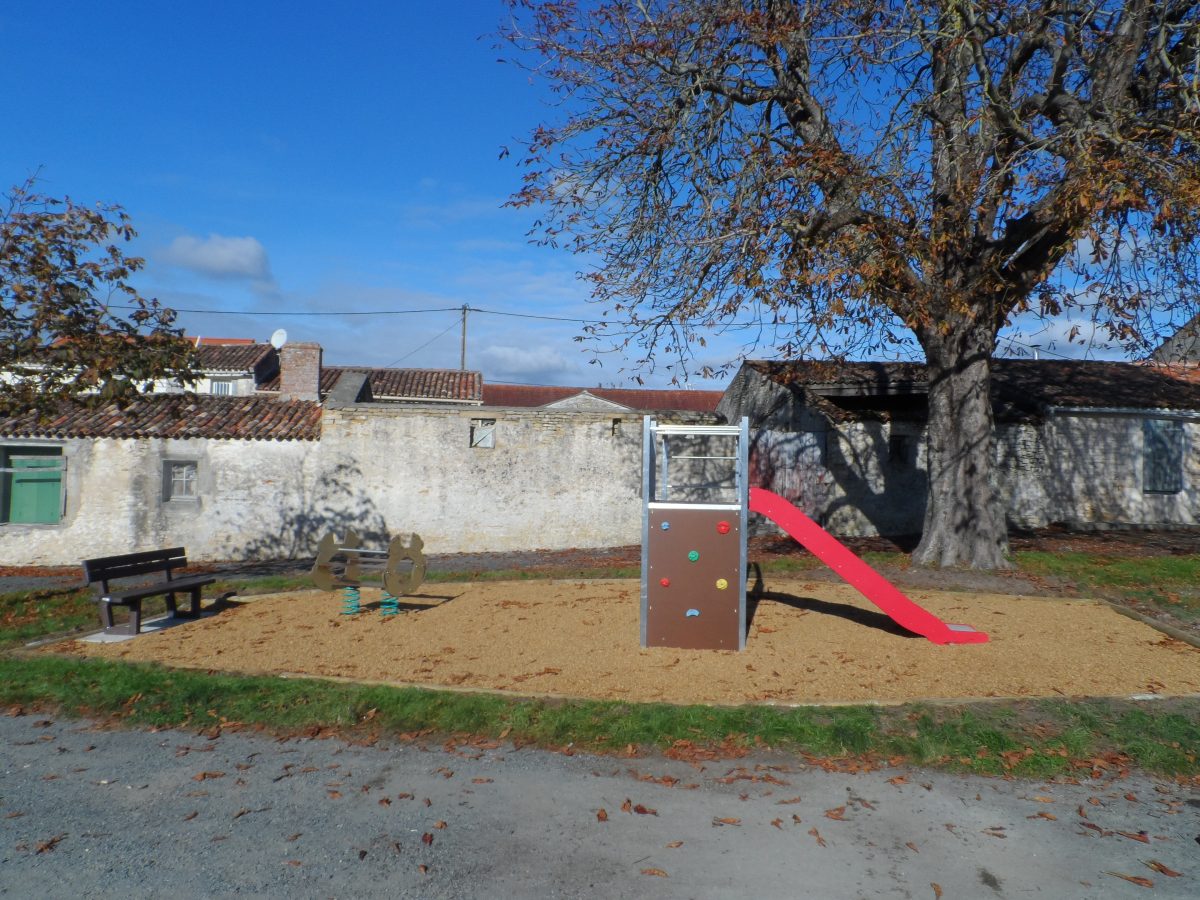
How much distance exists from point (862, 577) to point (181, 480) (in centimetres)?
1495

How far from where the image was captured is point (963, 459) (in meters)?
12.7

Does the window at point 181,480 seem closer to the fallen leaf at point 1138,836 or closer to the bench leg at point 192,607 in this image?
the bench leg at point 192,607

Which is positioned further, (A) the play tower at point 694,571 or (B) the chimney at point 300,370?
(B) the chimney at point 300,370

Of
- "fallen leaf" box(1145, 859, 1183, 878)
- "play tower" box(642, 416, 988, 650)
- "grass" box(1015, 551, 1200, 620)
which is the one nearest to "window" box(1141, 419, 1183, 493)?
"grass" box(1015, 551, 1200, 620)

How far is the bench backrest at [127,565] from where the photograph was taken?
9719 mm

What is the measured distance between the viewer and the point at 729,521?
819cm

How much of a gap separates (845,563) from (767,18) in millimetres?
7856

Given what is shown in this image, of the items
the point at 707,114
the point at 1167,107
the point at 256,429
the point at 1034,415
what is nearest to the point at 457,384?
the point at 256,429

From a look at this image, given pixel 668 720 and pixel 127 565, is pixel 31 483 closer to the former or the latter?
pixel 127 565

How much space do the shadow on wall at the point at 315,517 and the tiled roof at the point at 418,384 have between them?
1405 centimetres

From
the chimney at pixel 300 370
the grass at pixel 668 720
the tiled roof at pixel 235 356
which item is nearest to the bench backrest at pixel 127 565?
the grass at pixel 668 720

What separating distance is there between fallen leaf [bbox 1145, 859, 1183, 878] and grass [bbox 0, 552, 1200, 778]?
3.78ft

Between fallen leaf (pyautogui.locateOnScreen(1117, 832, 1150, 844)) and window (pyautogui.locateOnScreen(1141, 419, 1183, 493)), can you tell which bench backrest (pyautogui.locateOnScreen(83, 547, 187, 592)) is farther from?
window (pyautogui.locateOnScreen(1141, 419, 1183, 493))

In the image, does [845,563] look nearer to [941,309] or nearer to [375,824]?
[941,309]
